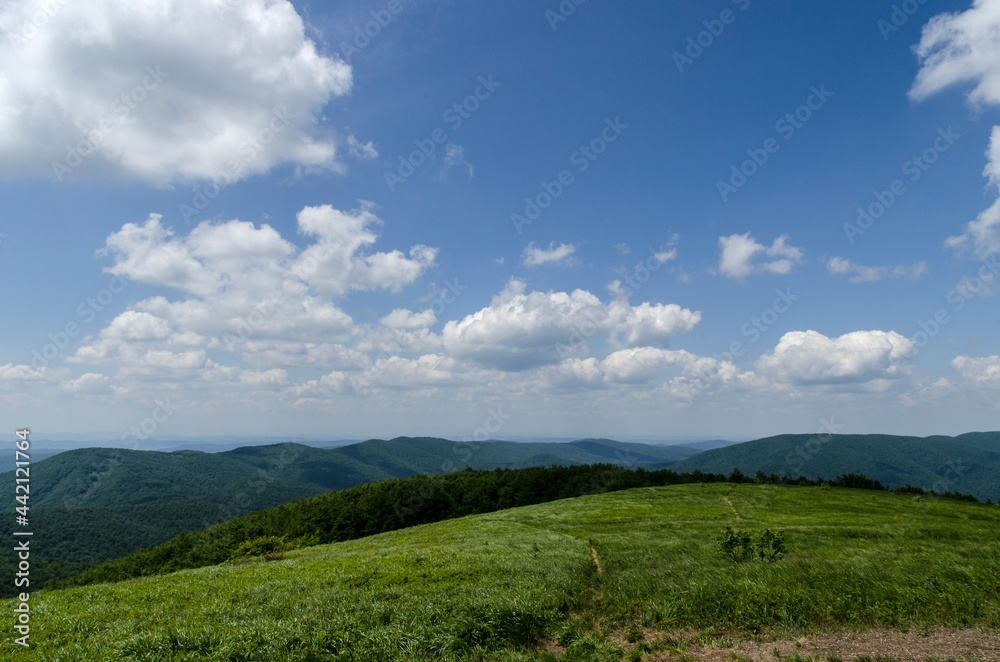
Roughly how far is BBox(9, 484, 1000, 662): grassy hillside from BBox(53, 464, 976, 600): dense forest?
269 ft

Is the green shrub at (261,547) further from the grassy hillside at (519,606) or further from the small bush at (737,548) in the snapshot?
the small bush at (737,548)

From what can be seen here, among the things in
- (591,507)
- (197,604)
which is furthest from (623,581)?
(591,507)

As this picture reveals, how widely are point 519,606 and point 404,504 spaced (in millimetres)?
107063

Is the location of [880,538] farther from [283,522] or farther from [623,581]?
[283,522]

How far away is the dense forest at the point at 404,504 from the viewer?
336ft

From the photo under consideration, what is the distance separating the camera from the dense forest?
10256 centimetres

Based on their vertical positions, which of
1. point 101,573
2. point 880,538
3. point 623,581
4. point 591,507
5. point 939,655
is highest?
point 939,655

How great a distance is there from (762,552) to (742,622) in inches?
379

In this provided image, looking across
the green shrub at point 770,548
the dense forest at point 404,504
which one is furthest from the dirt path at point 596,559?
the dense forest at point 404,504

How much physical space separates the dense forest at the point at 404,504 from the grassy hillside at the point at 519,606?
3233 inches

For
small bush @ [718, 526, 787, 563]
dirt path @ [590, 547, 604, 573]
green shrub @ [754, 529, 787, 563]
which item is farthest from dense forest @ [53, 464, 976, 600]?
green shrub @ [754, 529, 787, 563]

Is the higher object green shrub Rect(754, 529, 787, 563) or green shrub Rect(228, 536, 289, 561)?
green shrub Rect(754, 529, 787, 563)

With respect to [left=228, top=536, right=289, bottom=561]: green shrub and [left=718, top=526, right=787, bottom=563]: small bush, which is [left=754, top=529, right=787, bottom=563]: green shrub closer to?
[left=718, top=526, right=787, bottom=563]: small bush

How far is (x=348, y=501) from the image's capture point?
397 ft
